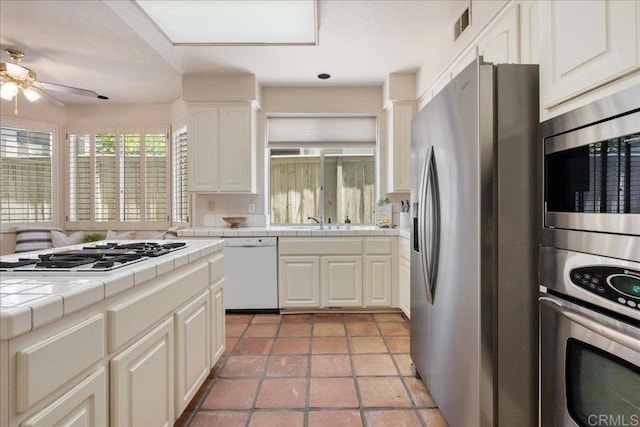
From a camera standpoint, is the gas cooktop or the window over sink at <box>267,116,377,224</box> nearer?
the gas cooktop

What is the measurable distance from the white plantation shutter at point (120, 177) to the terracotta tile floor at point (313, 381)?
2.39 m

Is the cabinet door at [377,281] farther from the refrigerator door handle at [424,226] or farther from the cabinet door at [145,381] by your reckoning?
the cabinet door at [145,381]

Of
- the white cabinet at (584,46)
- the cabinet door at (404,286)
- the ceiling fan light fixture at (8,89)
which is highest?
the ceiling fan light fixture at (8,89)

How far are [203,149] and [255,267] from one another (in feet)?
4.73

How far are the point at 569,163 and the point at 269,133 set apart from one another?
355 centimetres

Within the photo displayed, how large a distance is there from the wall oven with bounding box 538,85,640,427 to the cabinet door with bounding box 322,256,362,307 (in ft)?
7.53

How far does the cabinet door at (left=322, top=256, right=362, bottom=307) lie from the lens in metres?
3.49

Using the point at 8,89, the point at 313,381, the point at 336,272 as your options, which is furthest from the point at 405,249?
the point at 8,89

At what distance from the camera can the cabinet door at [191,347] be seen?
161 cm

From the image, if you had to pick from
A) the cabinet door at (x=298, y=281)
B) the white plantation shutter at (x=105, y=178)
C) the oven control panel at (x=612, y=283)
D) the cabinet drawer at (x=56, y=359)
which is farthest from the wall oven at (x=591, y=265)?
the white plantation shutter at (x=105, y=178)

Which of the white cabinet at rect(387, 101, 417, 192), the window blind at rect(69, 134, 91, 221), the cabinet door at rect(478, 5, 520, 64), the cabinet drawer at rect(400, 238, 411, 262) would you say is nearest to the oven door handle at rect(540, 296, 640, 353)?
A: the cabinet door at rect(478, 5, 520, 64)

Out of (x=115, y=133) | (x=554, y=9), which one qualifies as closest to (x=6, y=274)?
(x=554, y=9)

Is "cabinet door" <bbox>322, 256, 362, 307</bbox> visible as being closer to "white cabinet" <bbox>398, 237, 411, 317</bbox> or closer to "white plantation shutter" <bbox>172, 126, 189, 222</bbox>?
"white cabinet" <bbox>398, 237, 411, 317</bbox>

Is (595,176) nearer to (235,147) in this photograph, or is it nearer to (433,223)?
(433,223)
